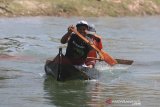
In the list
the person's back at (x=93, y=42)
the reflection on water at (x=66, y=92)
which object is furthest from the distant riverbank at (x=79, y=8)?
the reflection on water at (x=66, y=92)

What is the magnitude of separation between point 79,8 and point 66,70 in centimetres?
4387

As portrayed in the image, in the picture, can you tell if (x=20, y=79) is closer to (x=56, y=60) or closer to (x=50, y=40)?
(x=56, y=60)

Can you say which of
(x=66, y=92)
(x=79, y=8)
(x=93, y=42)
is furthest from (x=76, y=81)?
(x=79, y=8)

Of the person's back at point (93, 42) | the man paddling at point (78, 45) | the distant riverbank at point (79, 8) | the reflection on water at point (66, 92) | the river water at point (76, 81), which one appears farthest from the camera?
the distant riverbank at point (79, 8)

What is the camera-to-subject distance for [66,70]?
1505cm

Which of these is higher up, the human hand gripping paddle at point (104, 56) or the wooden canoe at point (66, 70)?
the human hand gripping paddle at point (104, 56)

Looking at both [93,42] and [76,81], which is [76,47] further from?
[76,81]

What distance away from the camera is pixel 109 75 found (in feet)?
59.2

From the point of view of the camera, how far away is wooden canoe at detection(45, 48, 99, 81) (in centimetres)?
1499

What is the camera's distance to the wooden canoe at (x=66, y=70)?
15.0 metres

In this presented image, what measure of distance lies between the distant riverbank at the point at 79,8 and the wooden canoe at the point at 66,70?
36.2m

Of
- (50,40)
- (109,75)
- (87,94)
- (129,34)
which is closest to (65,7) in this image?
(129,34)

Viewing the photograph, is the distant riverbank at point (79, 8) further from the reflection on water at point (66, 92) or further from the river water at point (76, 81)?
the reflection on water at point (66, 92)

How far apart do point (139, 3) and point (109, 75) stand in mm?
49287
